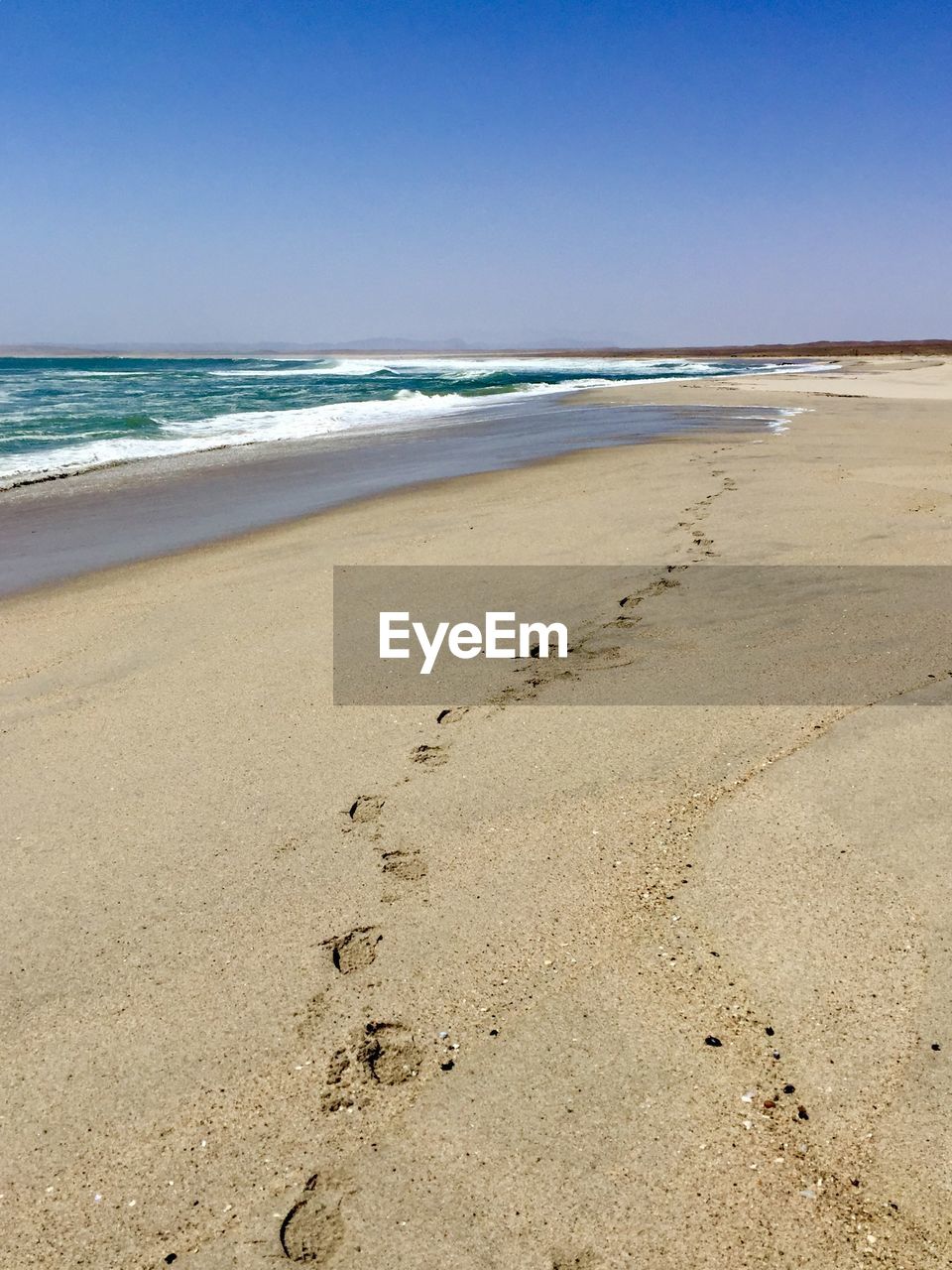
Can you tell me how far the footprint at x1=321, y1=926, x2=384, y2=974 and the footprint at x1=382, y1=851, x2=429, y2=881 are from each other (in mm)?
296

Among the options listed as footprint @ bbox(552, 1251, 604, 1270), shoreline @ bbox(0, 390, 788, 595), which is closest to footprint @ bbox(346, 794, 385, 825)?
footprint @ bbox(552, 1251, 604, 1270)

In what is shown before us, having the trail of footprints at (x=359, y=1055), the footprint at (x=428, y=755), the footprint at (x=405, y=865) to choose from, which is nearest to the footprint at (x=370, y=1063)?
the trail of footprints at (x=359, y=1055)

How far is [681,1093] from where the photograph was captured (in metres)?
2.27

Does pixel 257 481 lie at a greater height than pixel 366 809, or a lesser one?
greater

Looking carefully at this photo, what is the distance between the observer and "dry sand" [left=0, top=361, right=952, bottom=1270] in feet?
6.62

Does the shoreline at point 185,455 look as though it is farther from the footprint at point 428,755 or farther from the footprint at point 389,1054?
the footprint at point 389,1054

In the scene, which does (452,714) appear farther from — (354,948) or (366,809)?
(354,948)

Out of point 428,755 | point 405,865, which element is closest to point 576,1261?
point 405,865

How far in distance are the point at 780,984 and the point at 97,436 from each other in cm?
1949

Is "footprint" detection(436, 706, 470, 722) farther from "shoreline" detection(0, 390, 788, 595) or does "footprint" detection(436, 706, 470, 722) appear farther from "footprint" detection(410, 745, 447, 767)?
"shoreline" detection(0, 390, 788, 595)

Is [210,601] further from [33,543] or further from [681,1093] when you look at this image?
[681,1093]

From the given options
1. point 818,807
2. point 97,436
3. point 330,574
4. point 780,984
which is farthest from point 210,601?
point 97,436

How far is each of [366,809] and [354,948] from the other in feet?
2.73

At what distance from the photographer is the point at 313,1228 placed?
199cm
